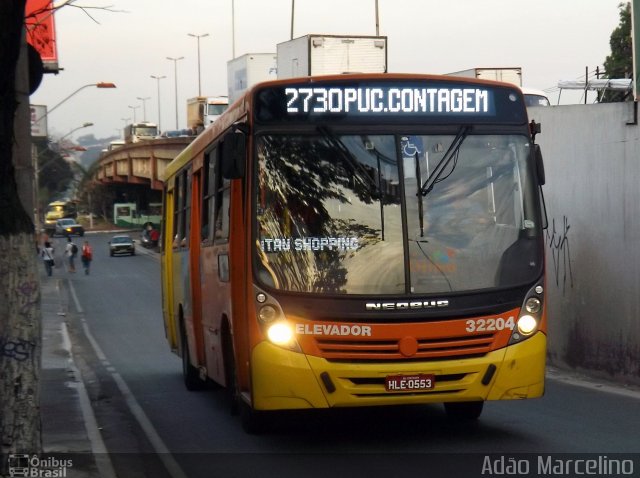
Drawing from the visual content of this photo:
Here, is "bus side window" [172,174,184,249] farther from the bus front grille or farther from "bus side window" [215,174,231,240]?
the bus front grille

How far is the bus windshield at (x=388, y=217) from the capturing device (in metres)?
9.28

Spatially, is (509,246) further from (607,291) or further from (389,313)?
(607,291)

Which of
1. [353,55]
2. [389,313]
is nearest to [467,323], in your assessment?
[389,313]

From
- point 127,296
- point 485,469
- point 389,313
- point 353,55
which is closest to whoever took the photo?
point 485,469

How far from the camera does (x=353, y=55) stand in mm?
37781

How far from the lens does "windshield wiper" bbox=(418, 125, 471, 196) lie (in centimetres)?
941

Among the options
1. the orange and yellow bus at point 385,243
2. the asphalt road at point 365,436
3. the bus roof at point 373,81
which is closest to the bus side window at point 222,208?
the orange and yellow bus at point 385,243

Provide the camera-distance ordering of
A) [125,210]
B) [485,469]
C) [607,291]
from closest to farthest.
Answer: [485,469] < [607,291] < [125,210]

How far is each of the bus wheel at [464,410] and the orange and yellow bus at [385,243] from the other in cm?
155

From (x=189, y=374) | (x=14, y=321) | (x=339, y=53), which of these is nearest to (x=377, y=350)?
(x=14, y=321)

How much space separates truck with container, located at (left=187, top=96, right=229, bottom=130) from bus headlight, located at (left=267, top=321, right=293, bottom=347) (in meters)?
53.2

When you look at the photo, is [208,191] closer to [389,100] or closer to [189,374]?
[389,100]

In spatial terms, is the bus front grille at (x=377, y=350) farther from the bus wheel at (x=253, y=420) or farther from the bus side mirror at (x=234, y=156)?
the bus wheel at (x=253, y=420)

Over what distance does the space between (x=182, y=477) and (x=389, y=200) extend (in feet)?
8.89
